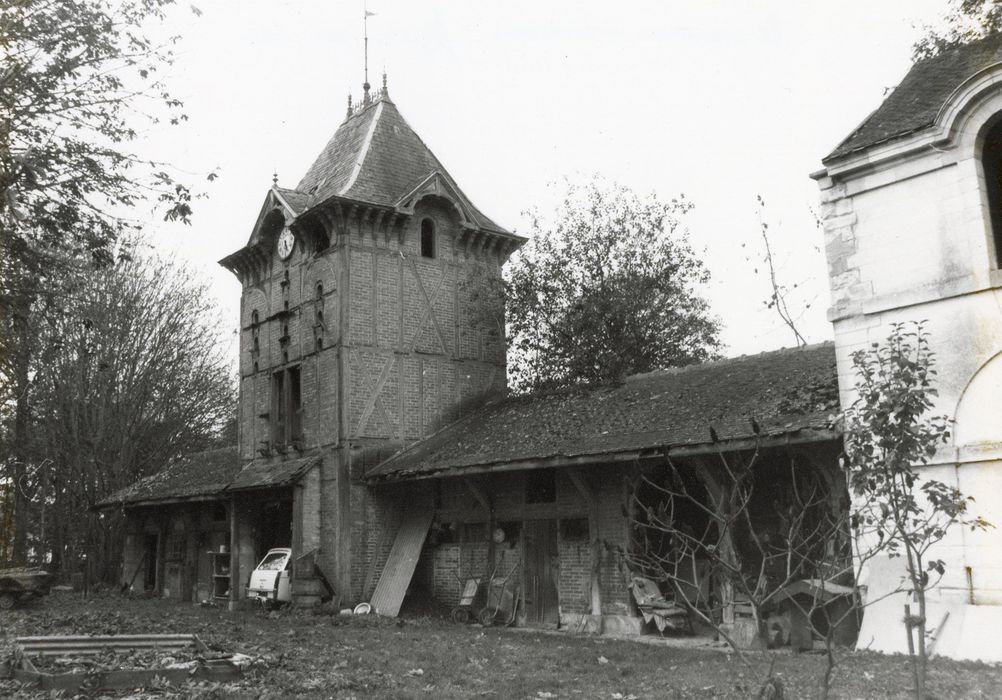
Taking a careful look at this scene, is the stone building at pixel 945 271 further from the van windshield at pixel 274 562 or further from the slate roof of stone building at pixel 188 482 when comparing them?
the slate roof of stone building at pixel 188 482

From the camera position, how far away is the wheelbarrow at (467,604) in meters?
18.4

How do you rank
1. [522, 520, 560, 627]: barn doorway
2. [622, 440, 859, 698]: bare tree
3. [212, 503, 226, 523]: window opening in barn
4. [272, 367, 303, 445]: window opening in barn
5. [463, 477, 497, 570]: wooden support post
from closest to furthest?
[622, 440, 859, 698]: bare tree
[522, 520, 560, 627]: barn doorway
[463, 477, 497, 570]: wooden support post
[272, 367, 303, 445]: window opening in barn
[212, 503, 226, 523]: window opening in barn

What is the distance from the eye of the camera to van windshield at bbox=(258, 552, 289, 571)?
20750mm

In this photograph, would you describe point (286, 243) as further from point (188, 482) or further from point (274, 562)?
point (274, 562)

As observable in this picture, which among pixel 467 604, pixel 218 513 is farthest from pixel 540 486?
pixel 218 513

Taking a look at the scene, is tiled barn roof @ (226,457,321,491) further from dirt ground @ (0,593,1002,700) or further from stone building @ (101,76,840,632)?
dirt ground @ (0,593,1002,700)

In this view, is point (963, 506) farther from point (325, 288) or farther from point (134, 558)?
point (134, 558)

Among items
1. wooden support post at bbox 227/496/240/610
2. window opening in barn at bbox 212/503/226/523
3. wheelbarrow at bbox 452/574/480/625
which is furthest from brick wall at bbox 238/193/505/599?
wheelbarrow at bbox 452/574/480/625

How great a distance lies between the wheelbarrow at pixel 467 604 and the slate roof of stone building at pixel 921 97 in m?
10.3

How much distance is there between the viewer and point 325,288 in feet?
73.2

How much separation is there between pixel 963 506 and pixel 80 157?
411 inches

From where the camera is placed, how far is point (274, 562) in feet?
69.3

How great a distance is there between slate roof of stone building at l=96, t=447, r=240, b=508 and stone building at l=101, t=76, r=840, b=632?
12 centimetres

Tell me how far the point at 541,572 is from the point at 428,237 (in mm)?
9324
